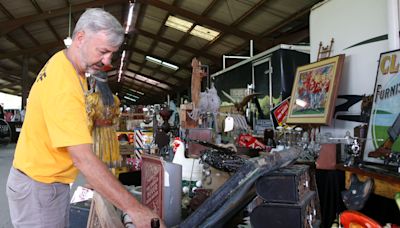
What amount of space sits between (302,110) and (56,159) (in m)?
2.66

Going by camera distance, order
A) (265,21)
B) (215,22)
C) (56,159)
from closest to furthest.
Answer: (56,159) → (265,21) → (215,22)

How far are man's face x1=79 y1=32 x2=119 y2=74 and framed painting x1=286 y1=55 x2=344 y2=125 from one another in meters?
2.32

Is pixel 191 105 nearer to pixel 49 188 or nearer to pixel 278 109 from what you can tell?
pixel 278 109

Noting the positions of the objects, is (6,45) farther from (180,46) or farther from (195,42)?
(195,42)

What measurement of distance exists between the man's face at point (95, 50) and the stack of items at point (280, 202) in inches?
26.1

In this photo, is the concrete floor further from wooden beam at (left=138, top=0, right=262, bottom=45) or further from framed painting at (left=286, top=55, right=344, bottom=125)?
wooden beam at (left=138, top=0, right=262, bottom=45)

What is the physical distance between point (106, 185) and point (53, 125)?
252mm

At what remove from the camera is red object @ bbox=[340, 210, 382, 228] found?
3.78 ft

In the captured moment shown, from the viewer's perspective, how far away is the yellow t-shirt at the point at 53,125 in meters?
1.09

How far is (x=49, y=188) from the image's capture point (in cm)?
131

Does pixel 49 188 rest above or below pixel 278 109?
below

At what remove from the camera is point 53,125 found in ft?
3.62

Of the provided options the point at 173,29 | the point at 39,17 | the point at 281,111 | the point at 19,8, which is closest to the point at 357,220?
the point at 281,111

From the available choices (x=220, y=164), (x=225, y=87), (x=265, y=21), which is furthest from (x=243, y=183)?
(x=265, y=21)
